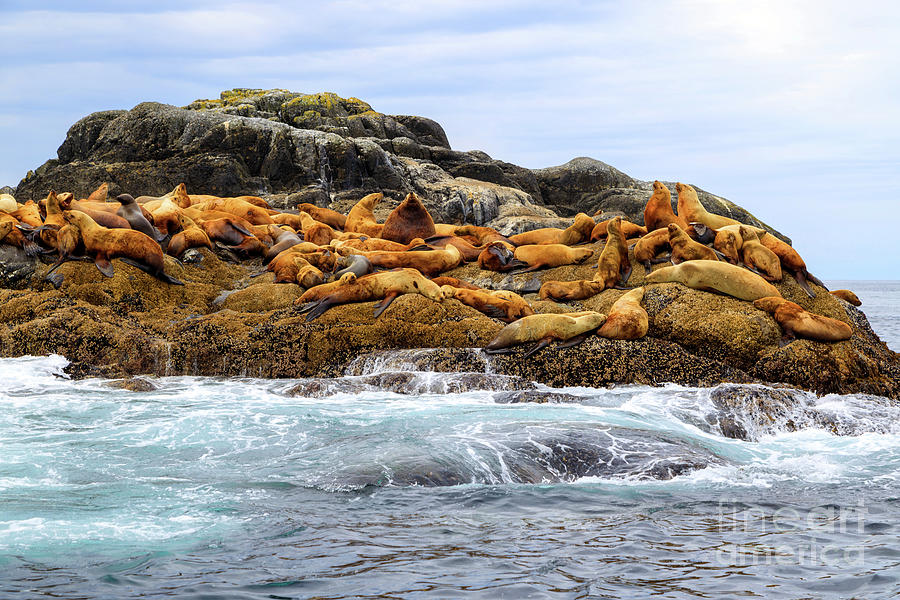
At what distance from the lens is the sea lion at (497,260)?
13484 millimetres

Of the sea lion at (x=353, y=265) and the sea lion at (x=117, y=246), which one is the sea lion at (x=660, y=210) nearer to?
the sea lion at (x=353, y=265)

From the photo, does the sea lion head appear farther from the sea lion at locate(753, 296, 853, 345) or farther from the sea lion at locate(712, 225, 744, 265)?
the sea lion at locate(712, 225, 744, 265)

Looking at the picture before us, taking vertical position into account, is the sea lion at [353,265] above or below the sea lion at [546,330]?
above

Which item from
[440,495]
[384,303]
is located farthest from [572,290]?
[440,495]

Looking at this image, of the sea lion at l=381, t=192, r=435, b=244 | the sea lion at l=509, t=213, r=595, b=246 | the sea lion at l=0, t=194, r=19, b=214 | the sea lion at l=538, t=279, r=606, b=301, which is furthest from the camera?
the sea lion at l=0, t=194, r=19, b=214

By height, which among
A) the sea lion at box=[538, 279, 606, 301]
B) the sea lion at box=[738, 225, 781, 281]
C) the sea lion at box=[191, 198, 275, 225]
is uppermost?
the sea lion at box=[191, 198, 275, 225]

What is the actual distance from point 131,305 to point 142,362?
5.54 feet

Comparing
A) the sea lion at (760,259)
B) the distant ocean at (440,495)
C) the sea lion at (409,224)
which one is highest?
the sea lion at (409,224)

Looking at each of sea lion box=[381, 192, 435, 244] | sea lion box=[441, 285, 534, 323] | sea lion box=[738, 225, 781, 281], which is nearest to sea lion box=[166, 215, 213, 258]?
sea lion box=[381, 192, 435, 244]

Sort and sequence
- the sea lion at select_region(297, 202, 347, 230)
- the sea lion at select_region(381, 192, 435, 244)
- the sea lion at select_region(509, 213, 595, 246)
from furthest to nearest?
the sea lion at select_region(297, 202, 347, 230) < the sea lion at select_region(381, 192, 435, 244) < the sea lion at select_region(509, 213, 595, 246)

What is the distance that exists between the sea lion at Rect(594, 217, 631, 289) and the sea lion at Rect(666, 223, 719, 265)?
736mm

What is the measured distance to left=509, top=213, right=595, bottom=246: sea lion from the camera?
14.1 meters

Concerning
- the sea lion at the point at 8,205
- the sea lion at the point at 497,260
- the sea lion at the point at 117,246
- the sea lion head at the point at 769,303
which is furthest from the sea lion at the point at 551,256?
the sea lion at the point at 8,205

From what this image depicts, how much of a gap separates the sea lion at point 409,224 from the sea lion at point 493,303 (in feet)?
13.8
